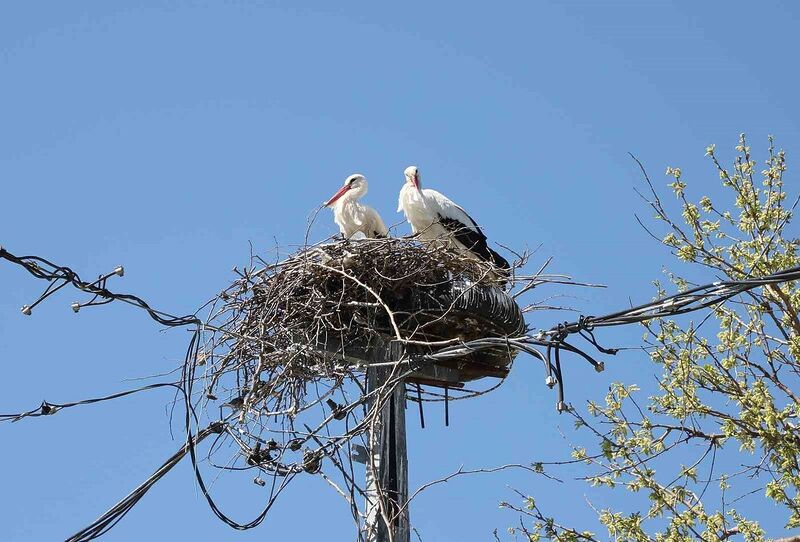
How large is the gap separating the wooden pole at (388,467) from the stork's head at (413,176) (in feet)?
10.0

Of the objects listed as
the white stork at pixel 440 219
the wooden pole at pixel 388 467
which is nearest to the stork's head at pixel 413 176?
the white stork at pixel 440 219

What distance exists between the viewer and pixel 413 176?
9.72 meters

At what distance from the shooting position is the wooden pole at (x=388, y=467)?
6.07m

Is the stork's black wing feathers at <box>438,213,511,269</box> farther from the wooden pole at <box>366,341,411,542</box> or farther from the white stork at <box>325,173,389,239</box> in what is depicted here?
the wooden pole at <box>366,341,411,542</box>

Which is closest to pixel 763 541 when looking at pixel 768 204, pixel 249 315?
pixel 768 204

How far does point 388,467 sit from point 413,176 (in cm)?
374

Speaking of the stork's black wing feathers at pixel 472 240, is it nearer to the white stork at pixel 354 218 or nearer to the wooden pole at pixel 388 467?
the white stork at pixel 354 218

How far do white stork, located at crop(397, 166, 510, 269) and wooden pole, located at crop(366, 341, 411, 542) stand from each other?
8.91 feet

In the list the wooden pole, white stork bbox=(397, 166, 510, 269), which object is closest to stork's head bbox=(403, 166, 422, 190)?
white stork bbox=(397, 166, 510, 269)

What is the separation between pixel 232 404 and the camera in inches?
259

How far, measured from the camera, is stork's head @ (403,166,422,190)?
9673mm

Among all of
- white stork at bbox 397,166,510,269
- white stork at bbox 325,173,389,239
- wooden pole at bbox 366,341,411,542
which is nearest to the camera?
wooden pole at bbox 366,341,411,542

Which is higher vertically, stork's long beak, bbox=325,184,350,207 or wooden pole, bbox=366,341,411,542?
stork's long beak, bbox=325,184,350,207

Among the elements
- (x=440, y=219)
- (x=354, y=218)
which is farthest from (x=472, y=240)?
(x=354, y=218)
